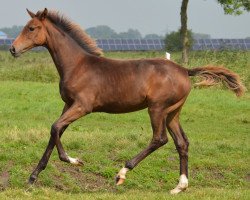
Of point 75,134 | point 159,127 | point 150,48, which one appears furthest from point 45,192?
point 150,48

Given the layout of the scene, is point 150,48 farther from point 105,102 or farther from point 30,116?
point 105,102

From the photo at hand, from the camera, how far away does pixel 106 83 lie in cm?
900

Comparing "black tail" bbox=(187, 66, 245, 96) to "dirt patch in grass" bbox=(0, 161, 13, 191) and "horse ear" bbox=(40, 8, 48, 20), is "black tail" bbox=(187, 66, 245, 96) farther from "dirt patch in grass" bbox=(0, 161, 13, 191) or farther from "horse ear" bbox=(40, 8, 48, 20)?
"dirt patch in grass" bbox=(0, 161, 13, 191)

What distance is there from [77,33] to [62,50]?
367 mm

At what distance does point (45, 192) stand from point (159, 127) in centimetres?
187

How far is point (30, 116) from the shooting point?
55.1 ft

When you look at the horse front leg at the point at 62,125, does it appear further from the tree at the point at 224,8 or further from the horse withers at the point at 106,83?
the tree at the point at 224,8

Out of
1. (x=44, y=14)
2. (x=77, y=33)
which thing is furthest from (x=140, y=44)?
(x=44, y=14)

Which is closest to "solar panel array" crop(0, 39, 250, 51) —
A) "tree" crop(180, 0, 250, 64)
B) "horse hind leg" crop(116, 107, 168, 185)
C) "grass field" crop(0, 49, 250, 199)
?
"tree" crop(180, 0, 250, 64)

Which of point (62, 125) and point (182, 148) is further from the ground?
point (62, 125)

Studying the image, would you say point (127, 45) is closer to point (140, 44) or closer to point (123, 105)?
point (140, 44)

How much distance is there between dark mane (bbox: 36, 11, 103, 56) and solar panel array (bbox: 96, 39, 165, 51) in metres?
38.8

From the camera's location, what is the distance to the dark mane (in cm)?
922

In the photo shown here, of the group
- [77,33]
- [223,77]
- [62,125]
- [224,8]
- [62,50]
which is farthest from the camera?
[224,8]
